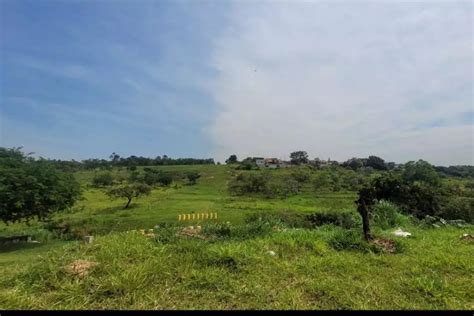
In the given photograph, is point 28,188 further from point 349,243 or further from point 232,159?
point 232,159

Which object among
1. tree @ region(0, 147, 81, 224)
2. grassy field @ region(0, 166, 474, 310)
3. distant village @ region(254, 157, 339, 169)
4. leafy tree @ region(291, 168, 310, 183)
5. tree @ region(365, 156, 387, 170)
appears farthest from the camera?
distant village @ region(254, 157, 339, 169)

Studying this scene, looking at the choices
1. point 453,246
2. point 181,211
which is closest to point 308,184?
point 181,211

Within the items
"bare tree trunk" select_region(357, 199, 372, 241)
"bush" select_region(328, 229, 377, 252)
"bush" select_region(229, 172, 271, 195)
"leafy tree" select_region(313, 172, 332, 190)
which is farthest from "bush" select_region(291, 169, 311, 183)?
"bush" select_region(328, 229, 377, 252)

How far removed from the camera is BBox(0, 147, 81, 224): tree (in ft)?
49.9

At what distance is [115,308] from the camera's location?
2902 millimetres

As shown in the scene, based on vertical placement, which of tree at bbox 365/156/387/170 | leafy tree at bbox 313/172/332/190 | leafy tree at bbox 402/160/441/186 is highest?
tree at bbox 365/156/387/170

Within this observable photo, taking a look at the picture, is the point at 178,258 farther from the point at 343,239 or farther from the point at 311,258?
the point at 343,239

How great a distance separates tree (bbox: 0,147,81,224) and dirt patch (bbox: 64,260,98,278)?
13.8m

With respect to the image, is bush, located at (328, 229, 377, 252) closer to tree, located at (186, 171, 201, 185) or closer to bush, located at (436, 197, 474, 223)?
bush, located at (436, 197, 474, 223)

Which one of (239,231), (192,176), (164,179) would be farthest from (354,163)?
(239,231)

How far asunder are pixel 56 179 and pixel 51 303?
623 inches

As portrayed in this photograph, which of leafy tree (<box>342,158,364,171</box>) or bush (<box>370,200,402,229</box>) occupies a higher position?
leafy tree (<box>342,158,364,171</box>)

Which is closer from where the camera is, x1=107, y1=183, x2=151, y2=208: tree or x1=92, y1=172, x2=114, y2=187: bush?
x1=107, y1=183, x2=151, y2=208: tree

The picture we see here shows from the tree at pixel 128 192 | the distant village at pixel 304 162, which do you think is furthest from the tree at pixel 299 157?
the tree at pixel 128 192
